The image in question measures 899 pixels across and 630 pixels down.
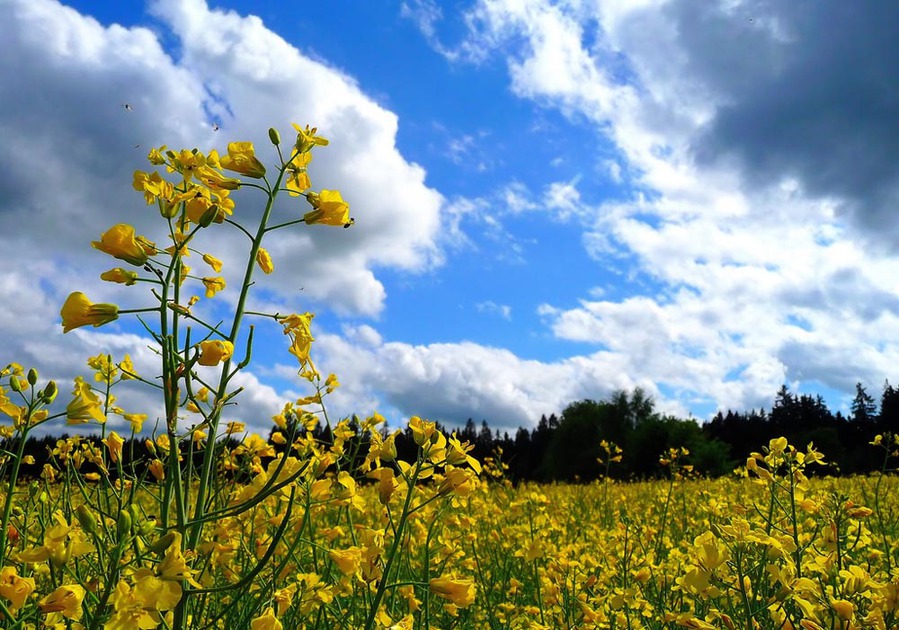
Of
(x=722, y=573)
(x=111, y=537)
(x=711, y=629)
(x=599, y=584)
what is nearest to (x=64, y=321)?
(x=111, y=537)

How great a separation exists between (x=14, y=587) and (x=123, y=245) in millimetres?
670

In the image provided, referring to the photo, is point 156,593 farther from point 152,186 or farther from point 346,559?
point 152,186

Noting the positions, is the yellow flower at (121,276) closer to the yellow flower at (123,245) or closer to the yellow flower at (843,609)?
the yellow flower at (123,245)

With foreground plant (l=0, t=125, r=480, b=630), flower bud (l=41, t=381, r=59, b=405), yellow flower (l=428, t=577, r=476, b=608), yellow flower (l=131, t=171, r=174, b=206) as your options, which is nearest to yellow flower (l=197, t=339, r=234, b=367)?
foreground plant (l=0, t=125, r=480, b=630)

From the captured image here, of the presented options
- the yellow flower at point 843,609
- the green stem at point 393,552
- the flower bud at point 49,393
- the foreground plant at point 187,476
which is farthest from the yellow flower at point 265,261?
the yellow flower at point 843,609

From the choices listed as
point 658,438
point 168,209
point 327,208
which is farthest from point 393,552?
point 658,438

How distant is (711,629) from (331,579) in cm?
162

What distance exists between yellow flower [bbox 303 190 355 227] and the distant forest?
5.45m

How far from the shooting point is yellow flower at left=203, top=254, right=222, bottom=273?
156 cm

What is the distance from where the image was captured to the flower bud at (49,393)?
179 cm

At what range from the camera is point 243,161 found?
150 centimetres

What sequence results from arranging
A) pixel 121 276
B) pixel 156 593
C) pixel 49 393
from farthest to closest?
pixel 49 393, pixel 121 276, pixel 156 593

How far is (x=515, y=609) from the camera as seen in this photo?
300 cm

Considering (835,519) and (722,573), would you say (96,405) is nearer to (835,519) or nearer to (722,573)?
(722,573)
